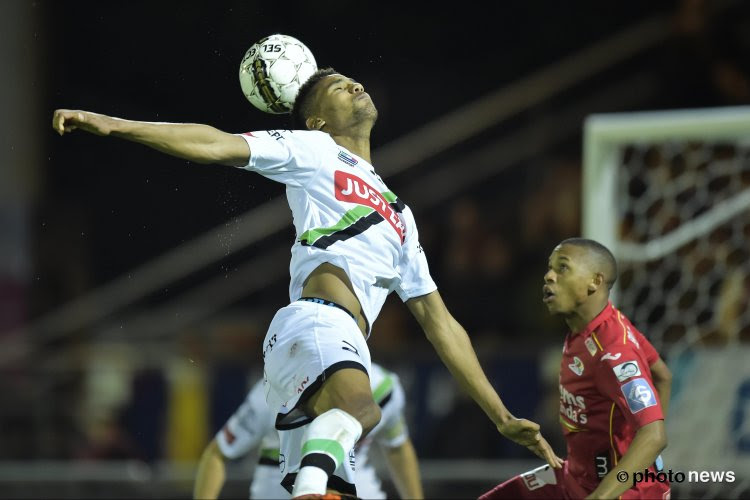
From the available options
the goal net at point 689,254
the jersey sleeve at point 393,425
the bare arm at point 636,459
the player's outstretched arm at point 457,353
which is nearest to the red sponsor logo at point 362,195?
the player's outstretched arm at point 457,353

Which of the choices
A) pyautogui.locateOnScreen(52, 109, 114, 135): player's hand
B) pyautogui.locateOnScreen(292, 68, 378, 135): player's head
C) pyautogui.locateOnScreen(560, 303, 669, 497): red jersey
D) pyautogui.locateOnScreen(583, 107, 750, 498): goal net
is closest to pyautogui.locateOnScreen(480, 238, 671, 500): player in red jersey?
pyautogui.locateOnScreen(560, 303, 669, 497): red jersey

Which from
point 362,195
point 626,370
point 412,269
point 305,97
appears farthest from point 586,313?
point 305,97

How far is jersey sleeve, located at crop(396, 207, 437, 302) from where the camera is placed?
177 inches

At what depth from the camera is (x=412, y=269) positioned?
179 inches

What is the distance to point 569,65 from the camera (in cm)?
1142

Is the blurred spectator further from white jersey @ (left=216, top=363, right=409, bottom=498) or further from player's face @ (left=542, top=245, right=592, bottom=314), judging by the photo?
player's face @ (left=542, top=245, right=592, bottom=314)

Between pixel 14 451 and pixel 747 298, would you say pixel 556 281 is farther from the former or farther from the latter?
pixel 14 451

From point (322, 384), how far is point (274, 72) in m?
1.20

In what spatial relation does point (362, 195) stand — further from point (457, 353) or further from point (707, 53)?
point (707, 53)

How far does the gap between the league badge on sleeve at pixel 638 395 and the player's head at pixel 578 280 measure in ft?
1.40

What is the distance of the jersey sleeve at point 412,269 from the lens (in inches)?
177

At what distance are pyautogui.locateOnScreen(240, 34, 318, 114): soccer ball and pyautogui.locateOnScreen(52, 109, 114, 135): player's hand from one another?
97 centimetres

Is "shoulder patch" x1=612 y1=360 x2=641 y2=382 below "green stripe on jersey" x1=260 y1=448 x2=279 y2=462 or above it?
above

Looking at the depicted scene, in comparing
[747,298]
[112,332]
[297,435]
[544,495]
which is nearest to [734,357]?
[747,298]
